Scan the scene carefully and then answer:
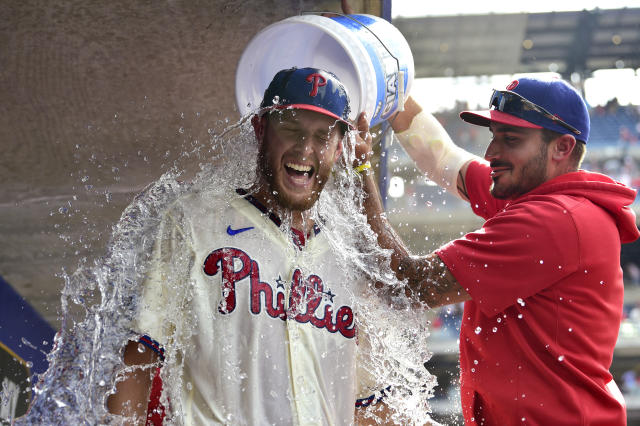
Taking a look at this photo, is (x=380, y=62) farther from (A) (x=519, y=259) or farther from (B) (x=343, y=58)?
(A) (x=519, y=259)

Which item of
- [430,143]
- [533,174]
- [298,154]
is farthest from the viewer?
[430,143]

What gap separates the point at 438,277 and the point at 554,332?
49cm

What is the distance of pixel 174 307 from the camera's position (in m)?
2.09

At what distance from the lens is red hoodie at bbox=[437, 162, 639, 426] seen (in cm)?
251

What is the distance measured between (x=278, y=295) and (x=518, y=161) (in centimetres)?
119

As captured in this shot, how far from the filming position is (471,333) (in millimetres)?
2727

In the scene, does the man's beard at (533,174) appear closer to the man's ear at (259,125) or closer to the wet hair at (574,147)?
the wet hair at (574,147)

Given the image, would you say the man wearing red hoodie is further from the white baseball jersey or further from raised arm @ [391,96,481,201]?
raised arm @ [391,96,481,201]

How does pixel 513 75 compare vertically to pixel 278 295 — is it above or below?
above

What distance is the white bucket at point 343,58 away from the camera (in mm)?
2465

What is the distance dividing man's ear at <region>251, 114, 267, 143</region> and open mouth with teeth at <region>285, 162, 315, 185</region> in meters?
0.17

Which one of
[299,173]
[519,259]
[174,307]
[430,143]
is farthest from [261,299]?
[430,143]

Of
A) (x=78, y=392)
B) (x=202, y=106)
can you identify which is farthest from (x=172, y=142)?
(x=78, y=392)

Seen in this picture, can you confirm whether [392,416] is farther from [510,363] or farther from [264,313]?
[264,313]
